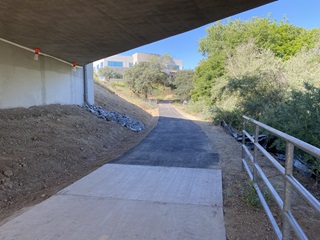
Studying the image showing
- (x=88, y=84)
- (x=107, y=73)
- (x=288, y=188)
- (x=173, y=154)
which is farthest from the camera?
(x=107, y=73)

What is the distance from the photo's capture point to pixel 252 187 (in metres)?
4.03

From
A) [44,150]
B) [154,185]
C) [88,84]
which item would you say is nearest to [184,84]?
[88,84]

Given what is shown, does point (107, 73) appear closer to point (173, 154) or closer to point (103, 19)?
point (173, 154)

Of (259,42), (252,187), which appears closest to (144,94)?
(259,42)

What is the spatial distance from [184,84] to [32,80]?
46928 millimetres

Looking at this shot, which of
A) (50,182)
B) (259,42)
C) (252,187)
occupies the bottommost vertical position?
(50,182)

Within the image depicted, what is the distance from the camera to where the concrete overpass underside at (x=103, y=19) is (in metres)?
5.34

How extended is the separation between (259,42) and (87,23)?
85.4 feet

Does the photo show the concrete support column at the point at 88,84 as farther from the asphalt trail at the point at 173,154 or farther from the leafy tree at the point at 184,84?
the leafy tree at the point at 184,84

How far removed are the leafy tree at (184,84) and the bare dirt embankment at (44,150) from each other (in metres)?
42.6

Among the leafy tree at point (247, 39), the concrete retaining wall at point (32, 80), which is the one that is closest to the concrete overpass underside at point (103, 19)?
the concrete retaining wall at point (32, 80)

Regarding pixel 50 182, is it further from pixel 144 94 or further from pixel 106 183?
pixel 144 94

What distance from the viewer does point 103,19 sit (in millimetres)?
6195

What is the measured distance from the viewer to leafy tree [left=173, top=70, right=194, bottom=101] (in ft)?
173
